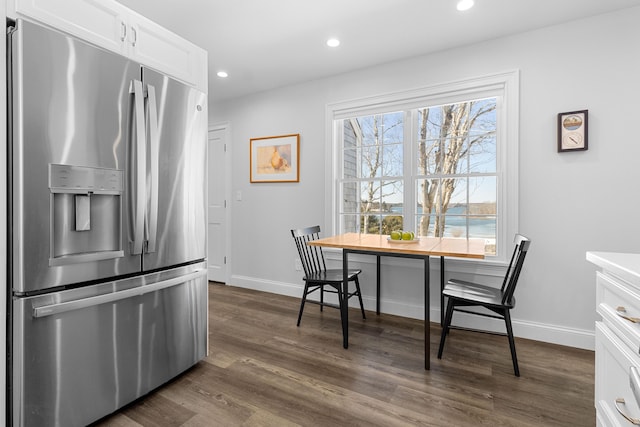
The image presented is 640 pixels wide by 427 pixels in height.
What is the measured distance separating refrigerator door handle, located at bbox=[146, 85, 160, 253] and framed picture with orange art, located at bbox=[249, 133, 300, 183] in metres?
2.14

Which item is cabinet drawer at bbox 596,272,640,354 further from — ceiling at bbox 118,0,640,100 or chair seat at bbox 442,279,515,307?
ceiling at bbox 118,0,640,100

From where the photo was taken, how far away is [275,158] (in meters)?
3.99

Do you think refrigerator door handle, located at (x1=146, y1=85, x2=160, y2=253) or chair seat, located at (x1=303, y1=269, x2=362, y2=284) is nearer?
refrigerator door handle, located at (x1=146, y1=85, x2=160, y2=253)

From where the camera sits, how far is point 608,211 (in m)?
2.44

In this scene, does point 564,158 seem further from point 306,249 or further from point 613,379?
point 306,249

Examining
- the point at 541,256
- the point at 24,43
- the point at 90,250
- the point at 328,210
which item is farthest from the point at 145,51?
the point at 541,256

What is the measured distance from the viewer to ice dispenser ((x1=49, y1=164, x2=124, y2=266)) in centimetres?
142

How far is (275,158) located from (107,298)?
2.68m

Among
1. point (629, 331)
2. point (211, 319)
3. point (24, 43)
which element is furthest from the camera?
point (211, 319)

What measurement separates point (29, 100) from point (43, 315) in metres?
0.90

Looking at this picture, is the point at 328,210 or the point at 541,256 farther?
the point at 328,210

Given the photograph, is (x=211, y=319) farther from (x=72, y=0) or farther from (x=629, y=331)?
(x=629, y=331)

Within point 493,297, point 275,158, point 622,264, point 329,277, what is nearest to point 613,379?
point 622,264

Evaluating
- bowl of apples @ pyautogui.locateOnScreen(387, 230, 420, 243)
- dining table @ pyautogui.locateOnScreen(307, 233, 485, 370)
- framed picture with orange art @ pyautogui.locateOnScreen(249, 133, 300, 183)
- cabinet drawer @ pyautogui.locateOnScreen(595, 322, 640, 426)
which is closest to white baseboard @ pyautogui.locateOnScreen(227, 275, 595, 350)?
dining table @ pyautogui.locateOnScreen(307, 233, 485, 370)
